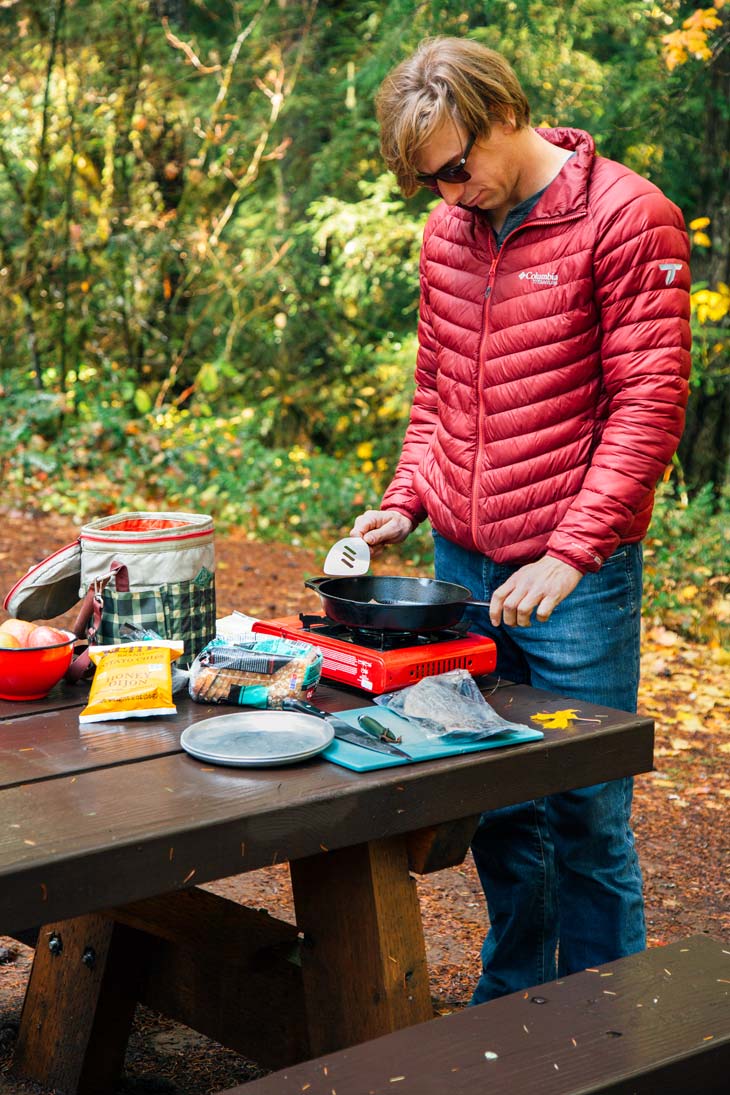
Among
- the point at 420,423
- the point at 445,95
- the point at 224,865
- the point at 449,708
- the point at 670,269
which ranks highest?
the point at 445,95

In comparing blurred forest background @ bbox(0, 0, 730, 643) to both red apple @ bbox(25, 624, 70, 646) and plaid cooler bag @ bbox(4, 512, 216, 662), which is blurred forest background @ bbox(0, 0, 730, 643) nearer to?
plaid cooler bag @ bbox(4, 512, 216, 662)

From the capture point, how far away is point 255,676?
2.07m

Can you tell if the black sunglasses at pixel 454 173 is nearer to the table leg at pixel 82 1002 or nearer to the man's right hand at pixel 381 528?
the man's right hand at pixel 381 528

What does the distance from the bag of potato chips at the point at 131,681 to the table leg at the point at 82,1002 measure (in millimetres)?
688

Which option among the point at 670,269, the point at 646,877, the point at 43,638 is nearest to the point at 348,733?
the point at 43,638

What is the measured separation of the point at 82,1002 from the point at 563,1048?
1303mm

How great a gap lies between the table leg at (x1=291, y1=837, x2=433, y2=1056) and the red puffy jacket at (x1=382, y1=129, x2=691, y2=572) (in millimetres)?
690

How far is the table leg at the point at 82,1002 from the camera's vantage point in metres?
2.53

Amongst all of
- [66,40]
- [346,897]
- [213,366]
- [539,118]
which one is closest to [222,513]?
[213,366]

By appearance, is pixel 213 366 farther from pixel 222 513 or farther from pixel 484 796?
pixel 484 796

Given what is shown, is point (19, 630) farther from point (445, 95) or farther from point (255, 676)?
point (445, 95)

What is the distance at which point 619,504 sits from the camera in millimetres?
2266

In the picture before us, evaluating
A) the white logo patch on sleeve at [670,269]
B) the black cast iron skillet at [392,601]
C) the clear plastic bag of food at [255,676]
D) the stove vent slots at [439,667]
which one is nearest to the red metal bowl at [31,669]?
the clear plastic bag of food at [255,676]

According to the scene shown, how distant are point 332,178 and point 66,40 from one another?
2.39m
